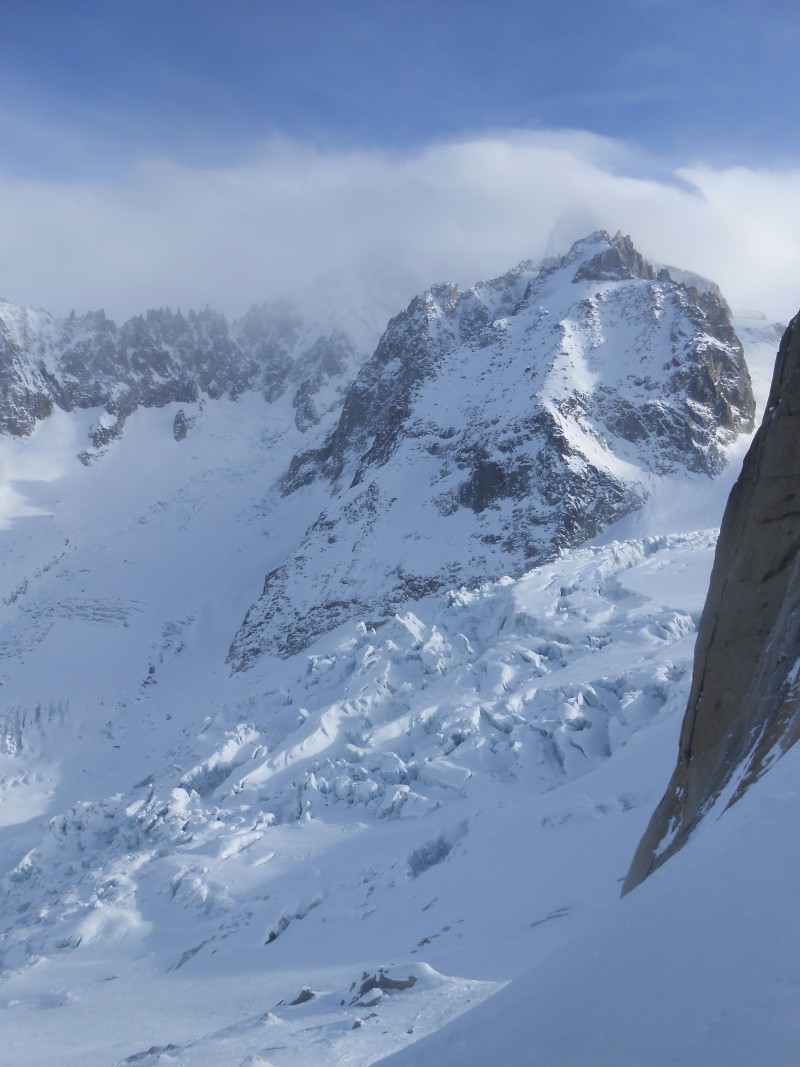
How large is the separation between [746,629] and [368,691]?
2426 cm

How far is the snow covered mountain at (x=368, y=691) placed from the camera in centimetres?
1505

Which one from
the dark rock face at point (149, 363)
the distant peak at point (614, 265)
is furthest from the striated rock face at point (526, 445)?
the dark rock face at point (149, 363)

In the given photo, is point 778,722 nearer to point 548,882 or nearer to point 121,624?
point 548,882

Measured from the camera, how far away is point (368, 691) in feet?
109

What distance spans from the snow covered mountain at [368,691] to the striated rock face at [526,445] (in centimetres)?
30

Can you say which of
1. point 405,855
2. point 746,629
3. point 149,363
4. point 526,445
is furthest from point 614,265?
point 746,629

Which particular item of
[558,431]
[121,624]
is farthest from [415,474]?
[121,624]

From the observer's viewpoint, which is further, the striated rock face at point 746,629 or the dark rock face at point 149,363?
the dark rock face at point 149,363

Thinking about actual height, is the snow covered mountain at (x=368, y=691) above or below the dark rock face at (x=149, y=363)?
below

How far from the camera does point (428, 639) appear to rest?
1433 inches

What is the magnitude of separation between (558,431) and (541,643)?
109 ft

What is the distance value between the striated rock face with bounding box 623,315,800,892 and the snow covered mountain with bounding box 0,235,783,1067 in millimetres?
2735

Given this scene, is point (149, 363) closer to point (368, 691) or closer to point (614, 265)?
point (614, 265)

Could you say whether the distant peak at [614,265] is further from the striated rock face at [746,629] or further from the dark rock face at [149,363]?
the striated rock face at [746,629]
